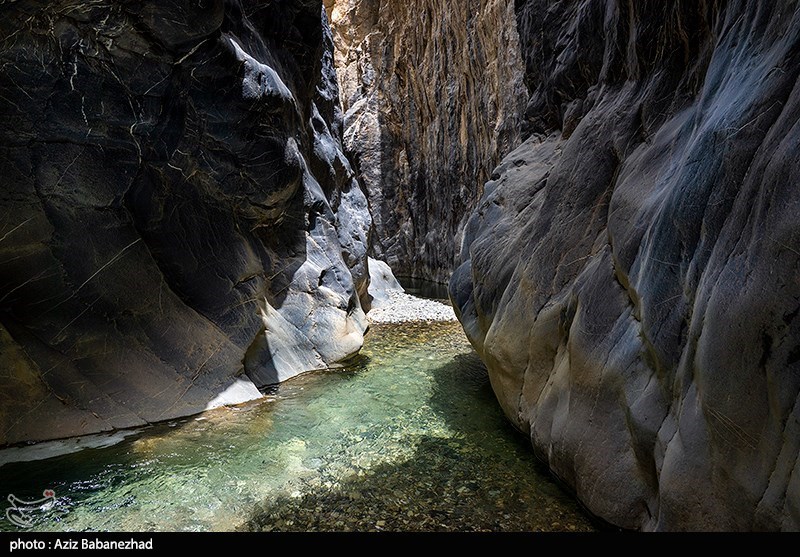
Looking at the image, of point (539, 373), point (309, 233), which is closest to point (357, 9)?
point (309, 233)

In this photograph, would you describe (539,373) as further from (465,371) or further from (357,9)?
(357,9)

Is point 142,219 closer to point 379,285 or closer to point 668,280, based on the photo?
point 668,280

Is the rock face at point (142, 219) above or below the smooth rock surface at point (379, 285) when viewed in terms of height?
above

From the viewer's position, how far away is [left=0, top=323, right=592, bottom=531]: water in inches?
140

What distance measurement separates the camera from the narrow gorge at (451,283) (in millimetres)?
2496

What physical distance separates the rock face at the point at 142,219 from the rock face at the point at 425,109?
36.2 ft

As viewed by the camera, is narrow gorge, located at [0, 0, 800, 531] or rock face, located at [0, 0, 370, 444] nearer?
narrow gorge, located at [0, 0, 800, 531]

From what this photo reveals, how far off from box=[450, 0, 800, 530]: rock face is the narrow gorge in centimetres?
2

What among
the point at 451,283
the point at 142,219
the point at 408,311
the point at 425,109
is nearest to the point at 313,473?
Result: the point at 142,219

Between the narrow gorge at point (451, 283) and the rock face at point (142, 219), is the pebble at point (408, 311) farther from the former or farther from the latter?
the rock face at point (142, 219)

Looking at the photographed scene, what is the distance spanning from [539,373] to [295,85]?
827 centimetres

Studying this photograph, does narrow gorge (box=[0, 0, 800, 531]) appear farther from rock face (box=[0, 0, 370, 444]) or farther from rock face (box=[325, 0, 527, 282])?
rock face (box=[325, 0, 527, 282])

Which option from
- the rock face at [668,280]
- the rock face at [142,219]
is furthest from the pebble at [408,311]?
the rock face at [668,280]

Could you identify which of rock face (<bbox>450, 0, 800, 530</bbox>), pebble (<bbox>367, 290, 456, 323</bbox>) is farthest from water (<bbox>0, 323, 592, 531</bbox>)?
pebble (<bbox>367, 290, 456, 323</bbox>)
